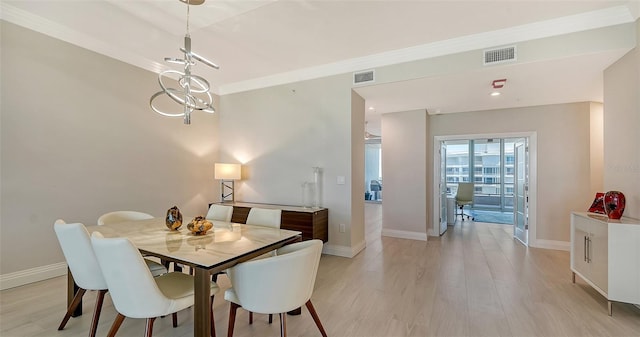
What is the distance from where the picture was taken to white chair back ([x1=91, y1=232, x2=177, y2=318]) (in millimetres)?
1540

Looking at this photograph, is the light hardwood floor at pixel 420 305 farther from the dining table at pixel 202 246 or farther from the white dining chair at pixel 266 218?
the white dining chair at pixel 266 218

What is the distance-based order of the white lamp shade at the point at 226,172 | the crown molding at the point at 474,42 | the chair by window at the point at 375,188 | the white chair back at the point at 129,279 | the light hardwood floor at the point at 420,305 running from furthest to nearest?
1. the chair by window at the point at 375,188
2. the white lamp shade at the point at 226,172
3. the crown molding at the point at 474,42
4. the light hardwood floor at the point at 420,305
5. the white chair back at the point at 129,279

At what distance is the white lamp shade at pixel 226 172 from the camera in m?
4.46

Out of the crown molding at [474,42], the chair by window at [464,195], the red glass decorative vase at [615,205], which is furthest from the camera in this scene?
the chair by window at [464,195]

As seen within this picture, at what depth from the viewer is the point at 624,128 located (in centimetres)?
269

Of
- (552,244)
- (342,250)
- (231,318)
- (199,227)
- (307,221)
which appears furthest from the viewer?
(552,244)

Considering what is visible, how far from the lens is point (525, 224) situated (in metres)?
4.79

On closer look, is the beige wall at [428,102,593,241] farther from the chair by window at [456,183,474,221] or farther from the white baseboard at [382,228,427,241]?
the chair by window at [456,183,474,221]

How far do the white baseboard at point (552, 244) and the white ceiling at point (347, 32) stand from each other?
2.37m

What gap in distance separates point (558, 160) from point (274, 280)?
5.25m

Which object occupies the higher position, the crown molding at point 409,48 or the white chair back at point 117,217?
the crown molding at point 409,48

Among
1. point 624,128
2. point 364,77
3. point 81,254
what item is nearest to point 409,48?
point 364,77

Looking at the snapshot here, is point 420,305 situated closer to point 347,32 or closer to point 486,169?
point 347,32

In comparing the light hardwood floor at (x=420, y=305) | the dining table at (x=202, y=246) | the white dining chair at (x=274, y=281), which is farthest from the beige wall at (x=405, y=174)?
the white dining chair at (x=274, y=281)
